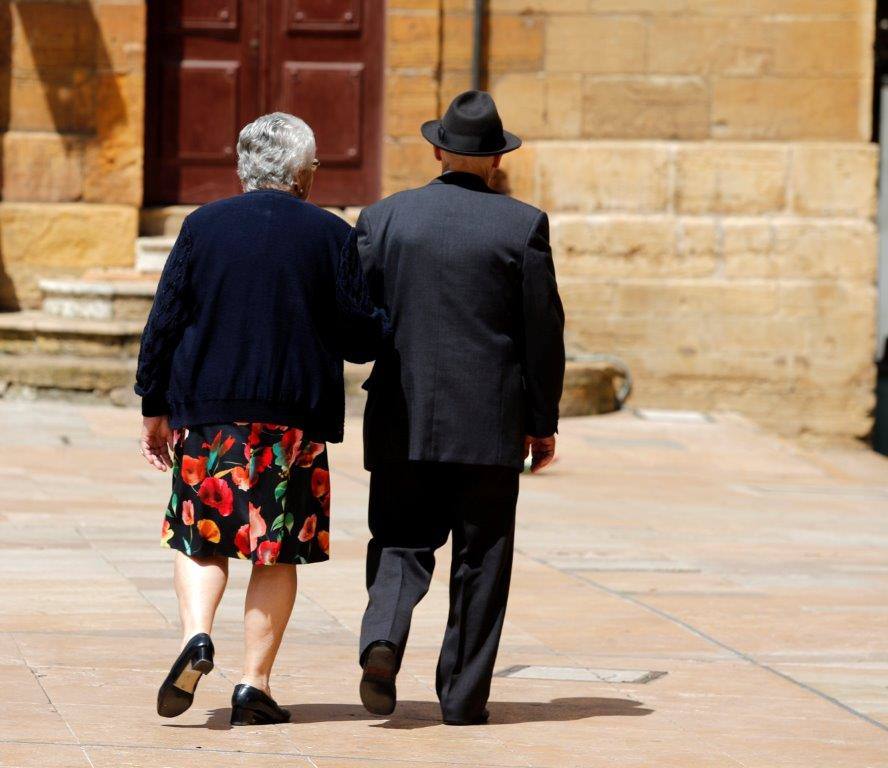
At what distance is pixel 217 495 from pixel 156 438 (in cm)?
24

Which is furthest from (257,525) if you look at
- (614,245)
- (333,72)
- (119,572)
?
(333,72)

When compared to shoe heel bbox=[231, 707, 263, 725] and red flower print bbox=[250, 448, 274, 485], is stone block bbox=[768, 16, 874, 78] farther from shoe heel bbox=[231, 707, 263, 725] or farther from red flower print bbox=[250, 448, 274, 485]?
shoe heel bbox=[231, 707, 263, 725]

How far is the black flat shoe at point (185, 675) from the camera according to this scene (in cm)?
427

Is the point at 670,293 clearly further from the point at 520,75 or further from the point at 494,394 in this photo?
the point at 494,394

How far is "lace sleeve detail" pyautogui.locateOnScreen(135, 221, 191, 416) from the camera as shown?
177 inches

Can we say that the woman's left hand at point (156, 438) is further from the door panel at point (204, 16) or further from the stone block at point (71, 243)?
the door panel at point (204, 16)

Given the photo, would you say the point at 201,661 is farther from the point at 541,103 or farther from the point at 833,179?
the point at 833,179

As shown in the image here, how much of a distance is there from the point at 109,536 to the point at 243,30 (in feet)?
22.5

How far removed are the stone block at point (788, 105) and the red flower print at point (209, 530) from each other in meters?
9.31

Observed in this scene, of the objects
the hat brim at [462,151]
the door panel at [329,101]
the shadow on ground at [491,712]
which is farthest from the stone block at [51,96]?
the shadow on ground at [491,712]

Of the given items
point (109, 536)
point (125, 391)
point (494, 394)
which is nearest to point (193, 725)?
point (494, 394)

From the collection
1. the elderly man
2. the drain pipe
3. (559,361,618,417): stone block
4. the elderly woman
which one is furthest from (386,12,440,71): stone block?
the elderly woman

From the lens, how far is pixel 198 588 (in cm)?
447

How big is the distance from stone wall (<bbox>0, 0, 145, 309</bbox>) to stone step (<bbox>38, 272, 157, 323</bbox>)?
0.68 metres
